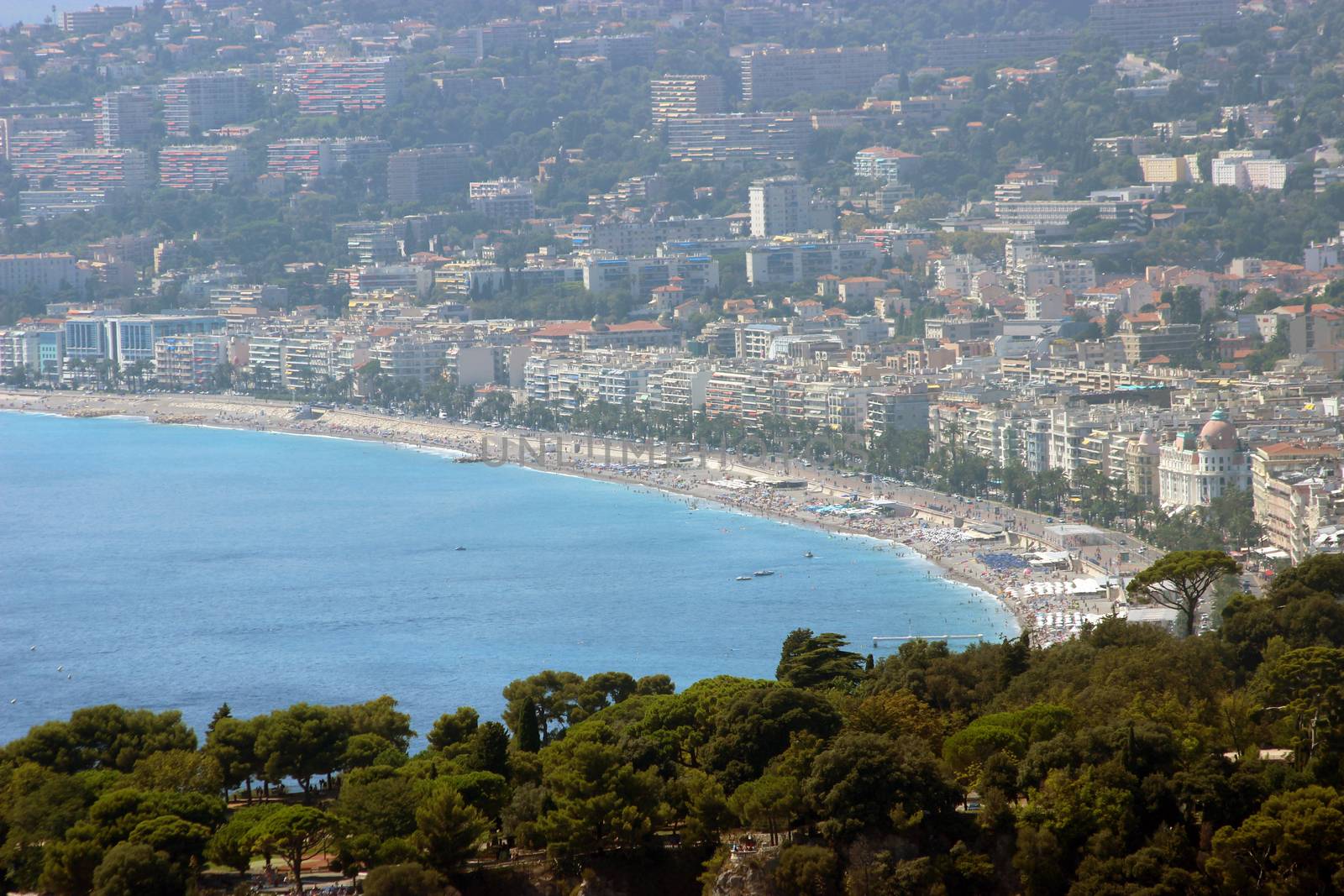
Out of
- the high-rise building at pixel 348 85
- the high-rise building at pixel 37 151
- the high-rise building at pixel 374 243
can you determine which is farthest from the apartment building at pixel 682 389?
the high-rise building at pixel 37 151

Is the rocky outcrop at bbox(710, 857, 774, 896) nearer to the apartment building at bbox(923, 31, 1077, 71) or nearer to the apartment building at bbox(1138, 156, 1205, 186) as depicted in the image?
the apartment building at bbox(1138, 156, 1205, 186)

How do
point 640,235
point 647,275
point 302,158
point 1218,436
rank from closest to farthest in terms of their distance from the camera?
point 1218,436, point 647,275, point 640,235, point 302,158

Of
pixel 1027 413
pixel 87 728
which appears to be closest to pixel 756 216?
pixel 1027 413

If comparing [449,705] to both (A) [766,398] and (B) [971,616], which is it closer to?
(B) [971,616]

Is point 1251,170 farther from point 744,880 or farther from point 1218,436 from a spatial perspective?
point 744,880

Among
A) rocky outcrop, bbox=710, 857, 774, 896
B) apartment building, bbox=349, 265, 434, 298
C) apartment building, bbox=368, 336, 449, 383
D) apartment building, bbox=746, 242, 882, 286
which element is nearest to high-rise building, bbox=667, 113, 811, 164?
apartment building, bbox=746, 242, 882, 286

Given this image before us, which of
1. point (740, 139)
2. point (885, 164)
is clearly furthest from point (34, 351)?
point (885, 164)

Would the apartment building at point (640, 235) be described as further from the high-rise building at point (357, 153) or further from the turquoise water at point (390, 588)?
the turquoise water at point (390, 588)
